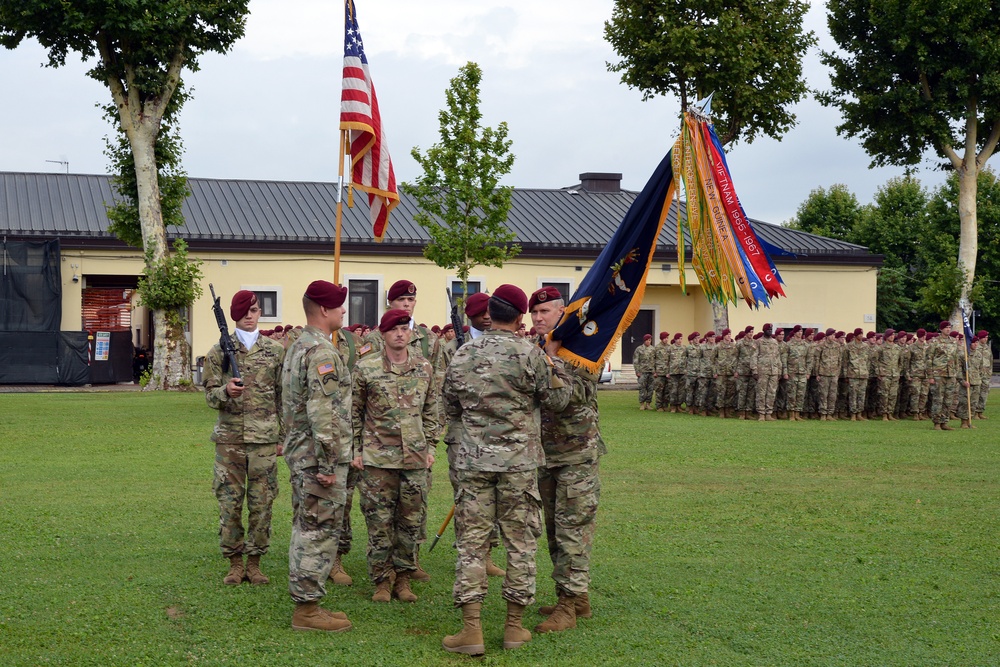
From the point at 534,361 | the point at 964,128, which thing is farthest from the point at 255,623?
the point at 964,128

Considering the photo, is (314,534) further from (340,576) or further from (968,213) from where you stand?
(968,213)

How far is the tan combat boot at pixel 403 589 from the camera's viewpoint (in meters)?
7.69

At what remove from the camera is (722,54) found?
103 feet

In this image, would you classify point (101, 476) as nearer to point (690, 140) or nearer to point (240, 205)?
point (690, 140)

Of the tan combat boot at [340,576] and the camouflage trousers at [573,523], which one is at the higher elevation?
the camouflage trousers at [573,523]

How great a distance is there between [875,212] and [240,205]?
3820cm

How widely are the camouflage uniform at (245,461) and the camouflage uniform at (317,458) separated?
3.56 ft

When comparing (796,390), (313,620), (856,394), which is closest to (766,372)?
(796,390)

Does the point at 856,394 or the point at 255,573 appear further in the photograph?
the point at 856,394

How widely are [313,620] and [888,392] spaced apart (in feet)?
65.2

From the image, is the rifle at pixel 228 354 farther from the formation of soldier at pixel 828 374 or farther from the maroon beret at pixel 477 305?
the formation of soldier at pixel 828 374

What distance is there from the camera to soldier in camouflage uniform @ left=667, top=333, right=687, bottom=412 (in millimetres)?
25453

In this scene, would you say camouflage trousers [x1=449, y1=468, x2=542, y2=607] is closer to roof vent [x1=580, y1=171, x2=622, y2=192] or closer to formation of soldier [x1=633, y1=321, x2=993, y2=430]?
formation of soldier [x1=633, y1=321, x2=993, y2=430]

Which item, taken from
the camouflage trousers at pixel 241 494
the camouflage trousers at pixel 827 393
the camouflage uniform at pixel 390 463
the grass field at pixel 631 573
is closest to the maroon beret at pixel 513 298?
the camouflage uniform at pixel 390 463
